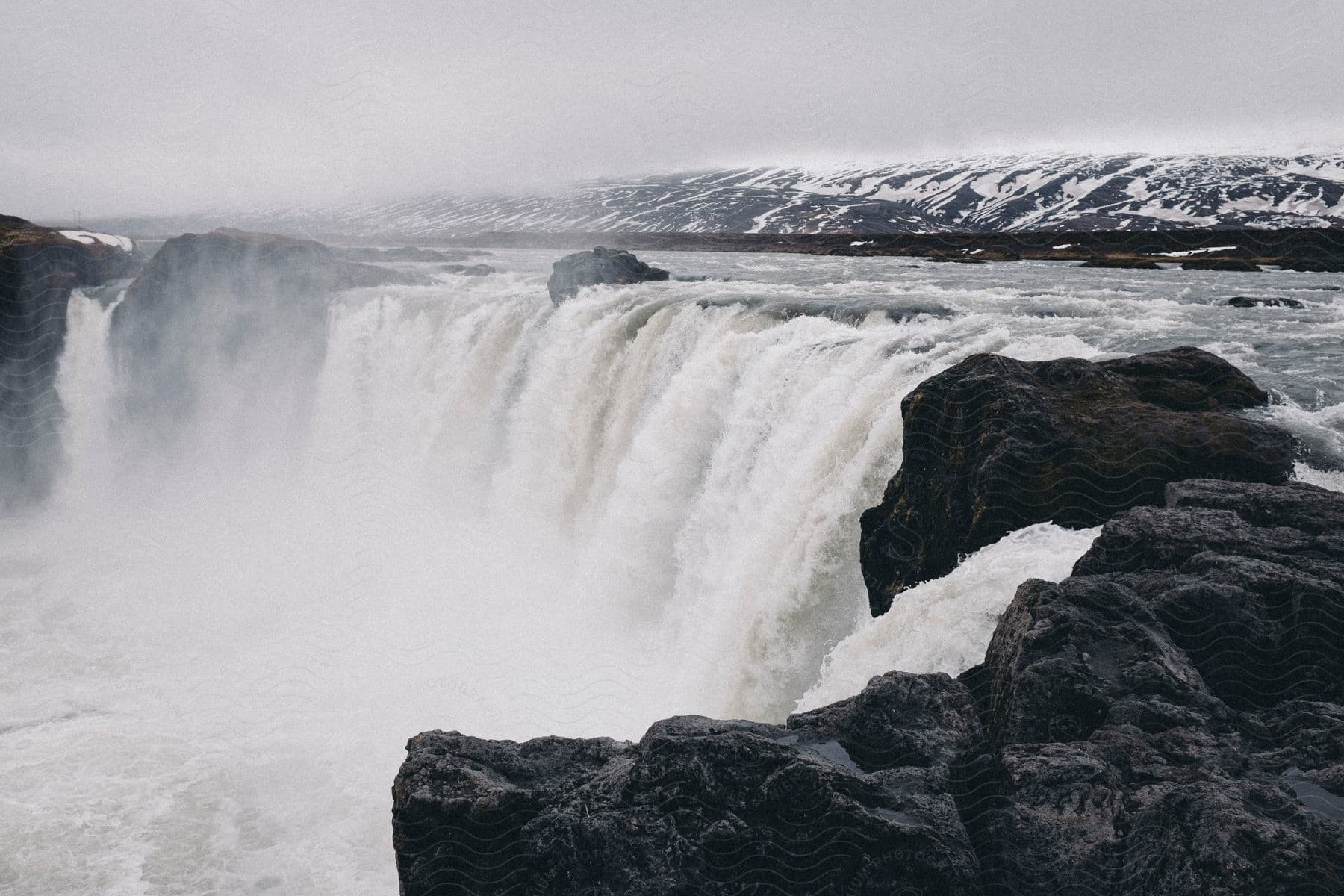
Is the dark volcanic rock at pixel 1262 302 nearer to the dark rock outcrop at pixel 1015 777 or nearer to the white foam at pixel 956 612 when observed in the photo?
the white foam at pixel 956 612

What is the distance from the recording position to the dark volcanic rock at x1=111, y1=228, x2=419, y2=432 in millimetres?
25438

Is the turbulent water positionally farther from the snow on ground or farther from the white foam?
the snow on ground

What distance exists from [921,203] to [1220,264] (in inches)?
2880

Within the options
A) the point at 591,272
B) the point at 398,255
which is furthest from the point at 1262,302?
the point at 398,255

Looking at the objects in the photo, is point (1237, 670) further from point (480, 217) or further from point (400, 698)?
point (480, 217)

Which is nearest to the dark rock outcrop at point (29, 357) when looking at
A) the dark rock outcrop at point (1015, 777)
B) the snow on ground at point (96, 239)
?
the snow on ground at point (96, 239)

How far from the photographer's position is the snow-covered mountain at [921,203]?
6925 cm

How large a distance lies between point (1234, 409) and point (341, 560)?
16.7 metres

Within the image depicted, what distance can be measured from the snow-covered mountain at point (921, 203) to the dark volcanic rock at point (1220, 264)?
3076 centimetres

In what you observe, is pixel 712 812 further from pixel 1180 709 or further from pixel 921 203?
pixel 921 203

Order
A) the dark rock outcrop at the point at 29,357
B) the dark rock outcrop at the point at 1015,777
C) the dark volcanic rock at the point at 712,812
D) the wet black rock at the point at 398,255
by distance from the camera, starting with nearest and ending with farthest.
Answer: the dark rock outcrop at the point at 1015,777 < the dark volcanic rock at the point at 712,812 < the dark rock outcrop at the point at 29,357 < the wet black rock at the point at 398,255

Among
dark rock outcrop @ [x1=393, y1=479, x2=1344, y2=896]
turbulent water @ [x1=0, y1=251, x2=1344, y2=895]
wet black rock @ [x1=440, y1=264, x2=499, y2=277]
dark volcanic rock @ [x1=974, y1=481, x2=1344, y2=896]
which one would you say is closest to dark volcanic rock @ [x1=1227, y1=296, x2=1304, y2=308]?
turbulent water @ [x1=0, y1=251, x2=1344, y2=895]

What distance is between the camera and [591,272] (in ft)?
74.8

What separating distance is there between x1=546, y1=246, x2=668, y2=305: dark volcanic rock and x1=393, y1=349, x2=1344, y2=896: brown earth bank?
17327 mm
